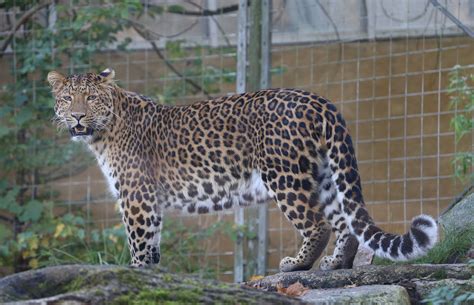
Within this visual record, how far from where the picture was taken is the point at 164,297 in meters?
4.12

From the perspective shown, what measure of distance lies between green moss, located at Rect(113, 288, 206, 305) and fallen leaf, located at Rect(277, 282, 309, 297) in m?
1.82

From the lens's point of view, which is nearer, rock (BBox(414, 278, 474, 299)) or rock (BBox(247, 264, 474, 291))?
rock (BBox(414, 278, 474, 299))

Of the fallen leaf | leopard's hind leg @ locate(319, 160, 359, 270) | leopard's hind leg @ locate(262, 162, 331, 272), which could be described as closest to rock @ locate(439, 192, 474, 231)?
leopard's hind leg @ locate(319, 160, 359, 270)

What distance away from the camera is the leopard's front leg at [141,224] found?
24.7 feet

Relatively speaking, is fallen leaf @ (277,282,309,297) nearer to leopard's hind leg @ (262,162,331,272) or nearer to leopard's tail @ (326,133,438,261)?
leopard's tail @ (326,133,438,261)

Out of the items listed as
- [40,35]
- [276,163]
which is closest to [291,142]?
[276,163]

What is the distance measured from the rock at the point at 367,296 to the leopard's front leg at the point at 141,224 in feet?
6.99

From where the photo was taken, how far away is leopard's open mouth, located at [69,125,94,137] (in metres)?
7.77

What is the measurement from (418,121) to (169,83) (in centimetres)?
283

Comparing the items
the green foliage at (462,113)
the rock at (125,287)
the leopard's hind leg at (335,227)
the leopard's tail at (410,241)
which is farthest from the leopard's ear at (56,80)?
the rock at (125,287)

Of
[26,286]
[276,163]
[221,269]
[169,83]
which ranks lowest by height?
[221,269]

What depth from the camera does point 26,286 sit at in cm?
426

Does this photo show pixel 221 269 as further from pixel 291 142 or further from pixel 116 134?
pixel 291 142

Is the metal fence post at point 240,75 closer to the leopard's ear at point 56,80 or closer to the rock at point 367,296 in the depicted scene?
the leopard's ear at point 56,80
